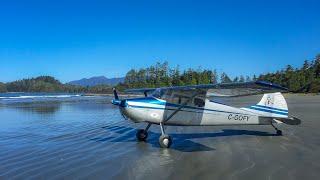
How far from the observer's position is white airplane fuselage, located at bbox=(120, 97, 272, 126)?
1245 cm

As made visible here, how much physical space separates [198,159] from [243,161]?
1113mm

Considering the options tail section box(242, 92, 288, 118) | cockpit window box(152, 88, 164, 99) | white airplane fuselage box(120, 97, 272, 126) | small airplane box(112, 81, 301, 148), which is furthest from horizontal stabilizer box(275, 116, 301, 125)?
cockpit window box(152, 88, 164, 99)

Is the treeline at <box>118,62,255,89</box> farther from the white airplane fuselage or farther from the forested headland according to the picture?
the white airplane fuselage

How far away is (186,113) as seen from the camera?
13.3 m

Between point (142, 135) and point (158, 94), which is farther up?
point (158, 94)

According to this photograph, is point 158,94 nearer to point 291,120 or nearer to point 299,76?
point 291,120

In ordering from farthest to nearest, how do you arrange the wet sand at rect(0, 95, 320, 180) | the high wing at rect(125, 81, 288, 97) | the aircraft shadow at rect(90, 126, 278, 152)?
the aircraft shadow at rect(90, 126, 278, 152), the high wing at rect(125, 81, 288, 97), the wet sand at rect(0, 95, 320, 180)

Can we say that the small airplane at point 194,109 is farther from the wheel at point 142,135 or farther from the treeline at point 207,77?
the treeline at point 207,77

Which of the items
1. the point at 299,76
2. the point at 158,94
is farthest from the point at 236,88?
the point at 299,76

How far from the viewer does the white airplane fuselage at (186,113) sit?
490 inches

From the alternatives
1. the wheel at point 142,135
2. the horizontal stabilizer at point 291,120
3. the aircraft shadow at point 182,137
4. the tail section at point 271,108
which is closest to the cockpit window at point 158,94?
the wheel at point 142,135

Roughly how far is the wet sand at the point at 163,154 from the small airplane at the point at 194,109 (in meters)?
0.61

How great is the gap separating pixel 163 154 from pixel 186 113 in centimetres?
270

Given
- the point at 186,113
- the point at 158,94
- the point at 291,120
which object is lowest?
the point at 291,120
